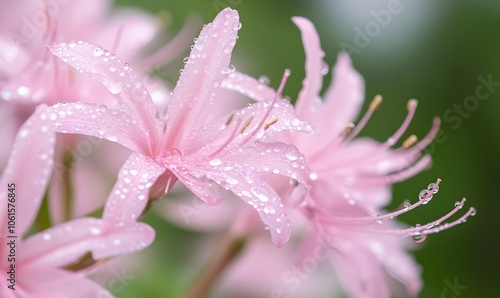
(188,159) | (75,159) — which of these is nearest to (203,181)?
(188,159)

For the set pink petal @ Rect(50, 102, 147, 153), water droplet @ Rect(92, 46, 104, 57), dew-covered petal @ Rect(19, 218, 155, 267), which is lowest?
dew-covered petal @ Rect(19, 218, 155, 267)

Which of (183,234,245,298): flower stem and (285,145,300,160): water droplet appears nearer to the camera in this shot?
(285,145,300,160): water droplet

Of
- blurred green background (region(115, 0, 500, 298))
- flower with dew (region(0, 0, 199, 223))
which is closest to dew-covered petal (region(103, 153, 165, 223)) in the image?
flower with dew (region(0, 0, 199, 223))

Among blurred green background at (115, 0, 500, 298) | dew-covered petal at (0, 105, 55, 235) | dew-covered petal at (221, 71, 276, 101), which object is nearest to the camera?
dew-covered petal at (0, 105, 55, 235)

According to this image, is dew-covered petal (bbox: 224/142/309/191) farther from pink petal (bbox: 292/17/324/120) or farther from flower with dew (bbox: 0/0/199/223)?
flower with dew (bbox: 0/0/199/223)

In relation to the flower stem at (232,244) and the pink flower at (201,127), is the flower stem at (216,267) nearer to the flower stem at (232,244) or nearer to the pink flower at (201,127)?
the flower stem at (232,244)

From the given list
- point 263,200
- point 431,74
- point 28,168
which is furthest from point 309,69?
point 431,74
